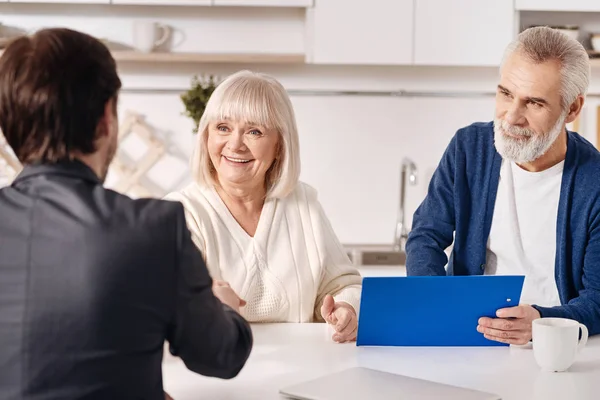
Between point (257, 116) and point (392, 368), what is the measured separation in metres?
0.75

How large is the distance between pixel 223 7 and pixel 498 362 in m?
2.20

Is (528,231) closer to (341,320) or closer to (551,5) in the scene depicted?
(341,320)

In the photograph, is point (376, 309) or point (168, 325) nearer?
point (168, 325)

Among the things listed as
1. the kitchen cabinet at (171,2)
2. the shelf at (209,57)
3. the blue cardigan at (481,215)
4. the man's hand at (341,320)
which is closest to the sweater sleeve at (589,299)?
the blue cardigan at (481,215)

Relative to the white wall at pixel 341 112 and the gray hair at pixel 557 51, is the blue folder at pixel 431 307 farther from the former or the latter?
the white wall at pixel 341 112

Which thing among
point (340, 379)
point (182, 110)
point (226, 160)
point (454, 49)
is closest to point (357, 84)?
point (454, 49)

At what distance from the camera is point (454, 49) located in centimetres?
332

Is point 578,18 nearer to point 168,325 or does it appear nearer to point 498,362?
point 498,362

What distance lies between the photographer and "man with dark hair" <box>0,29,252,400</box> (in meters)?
1.00

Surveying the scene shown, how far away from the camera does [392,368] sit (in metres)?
1.50

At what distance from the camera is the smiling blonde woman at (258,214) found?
A: 6.44 feet

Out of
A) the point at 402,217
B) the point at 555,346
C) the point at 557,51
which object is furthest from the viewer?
the point at 402,217

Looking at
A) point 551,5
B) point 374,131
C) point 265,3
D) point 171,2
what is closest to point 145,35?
point 171,2

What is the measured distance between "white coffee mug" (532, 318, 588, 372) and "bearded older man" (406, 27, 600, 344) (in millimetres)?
344
